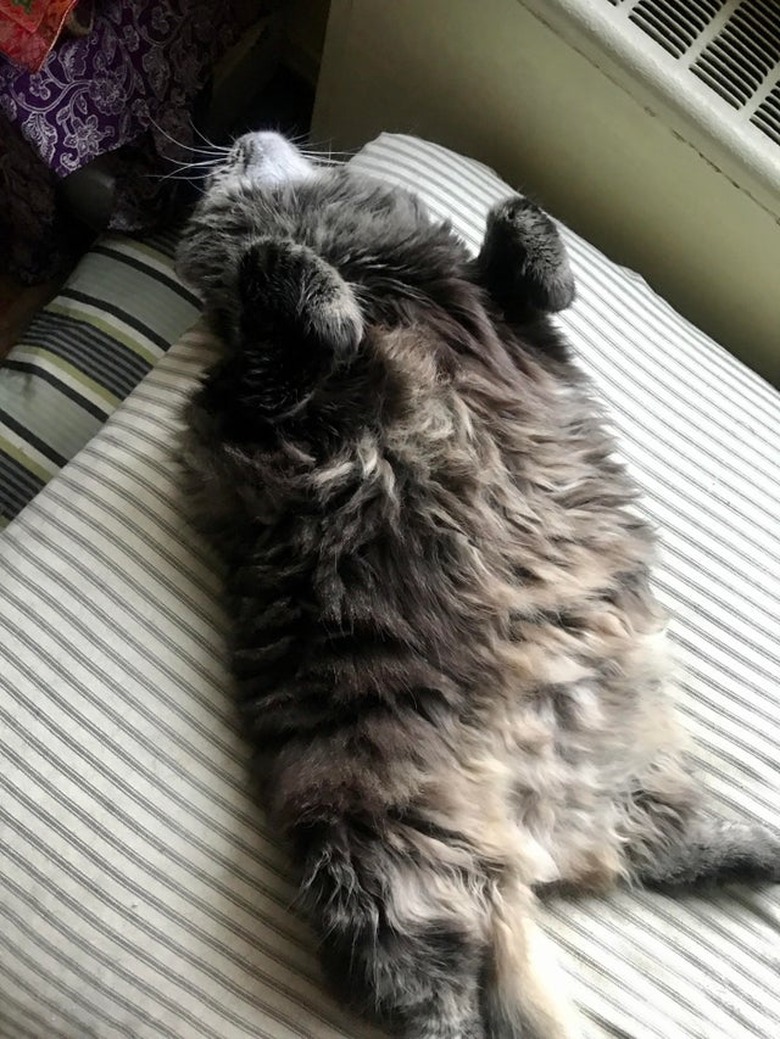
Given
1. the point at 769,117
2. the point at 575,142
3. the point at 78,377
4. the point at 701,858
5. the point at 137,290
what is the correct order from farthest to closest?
the point at 137,290 → the point at 78,377 → the point at 575,142 → the point at 769,117 → the point at 701,858

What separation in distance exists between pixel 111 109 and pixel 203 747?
0.92 m

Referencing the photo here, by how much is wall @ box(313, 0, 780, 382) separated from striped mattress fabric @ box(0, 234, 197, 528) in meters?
0.45

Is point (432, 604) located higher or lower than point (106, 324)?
lower

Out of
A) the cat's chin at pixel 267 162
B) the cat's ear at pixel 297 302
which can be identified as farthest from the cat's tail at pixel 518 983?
the cat's chin at pixel 267 162

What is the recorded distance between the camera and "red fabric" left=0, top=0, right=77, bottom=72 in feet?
3.82

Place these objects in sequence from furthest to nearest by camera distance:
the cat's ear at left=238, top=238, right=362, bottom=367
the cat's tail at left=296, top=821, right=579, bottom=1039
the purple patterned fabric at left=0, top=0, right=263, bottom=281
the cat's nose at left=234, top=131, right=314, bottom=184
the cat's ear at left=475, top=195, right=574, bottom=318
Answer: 1. the purple patterned fabric at left=0, top=0, right=263, bottom=281
2. the cat's nose at left=234, top=131, right=314, bottom=184
3. the cat's ear at left=475, top=195, right=574, bottom=318
4. the cat's ear at left=238, top=238, right=362, bottom=367
5. the cat's tail at left=296, top=821, right=579, bottom=1039

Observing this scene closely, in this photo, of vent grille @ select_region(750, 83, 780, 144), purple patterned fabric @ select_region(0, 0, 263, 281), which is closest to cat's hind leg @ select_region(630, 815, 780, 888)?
vent grille @ select_region(750, 83, 780, 144)

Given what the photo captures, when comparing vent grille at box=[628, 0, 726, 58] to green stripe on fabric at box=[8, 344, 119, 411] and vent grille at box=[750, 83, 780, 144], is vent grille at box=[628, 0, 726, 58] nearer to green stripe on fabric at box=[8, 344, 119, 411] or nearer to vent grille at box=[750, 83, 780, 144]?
vent grille at box=[750, 83, 780, 144]

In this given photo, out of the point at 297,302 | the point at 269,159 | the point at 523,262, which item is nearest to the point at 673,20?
the point at 523,262

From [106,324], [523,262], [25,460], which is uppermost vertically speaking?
[523,262]

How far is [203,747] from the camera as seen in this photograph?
3.08ft

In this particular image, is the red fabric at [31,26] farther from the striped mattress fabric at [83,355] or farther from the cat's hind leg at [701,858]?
the cat's hind leg at [701,858]

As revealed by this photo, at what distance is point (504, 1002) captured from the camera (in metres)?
0.87

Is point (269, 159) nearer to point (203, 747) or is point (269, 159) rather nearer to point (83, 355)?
point (83, 355)
